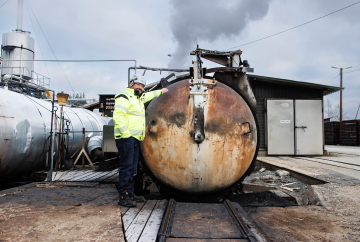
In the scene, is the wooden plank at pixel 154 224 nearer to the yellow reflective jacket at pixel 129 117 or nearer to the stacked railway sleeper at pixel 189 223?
the stacked railway sleeper at pixel 189 223

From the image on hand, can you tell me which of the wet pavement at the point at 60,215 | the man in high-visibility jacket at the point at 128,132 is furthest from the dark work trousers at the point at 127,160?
the wet pavement at the point at 60,215

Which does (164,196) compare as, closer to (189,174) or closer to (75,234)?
(189,174)

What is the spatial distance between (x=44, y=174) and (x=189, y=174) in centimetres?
533

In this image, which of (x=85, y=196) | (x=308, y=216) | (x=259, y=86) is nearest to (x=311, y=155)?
(x=259, y=86)

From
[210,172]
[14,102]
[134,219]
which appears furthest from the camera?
[14,102]

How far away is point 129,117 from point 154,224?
57.1 inches

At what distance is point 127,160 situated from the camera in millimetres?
3297

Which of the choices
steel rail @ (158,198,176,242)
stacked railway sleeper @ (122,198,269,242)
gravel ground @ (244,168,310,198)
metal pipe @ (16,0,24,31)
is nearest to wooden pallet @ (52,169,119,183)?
stacked railway sleeper @ (122,198,269,242)

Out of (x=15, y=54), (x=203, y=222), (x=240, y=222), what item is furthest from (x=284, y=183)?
(x=15, y=54)

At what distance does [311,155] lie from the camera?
33.0ft

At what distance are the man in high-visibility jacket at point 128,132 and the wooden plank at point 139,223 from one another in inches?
9.3

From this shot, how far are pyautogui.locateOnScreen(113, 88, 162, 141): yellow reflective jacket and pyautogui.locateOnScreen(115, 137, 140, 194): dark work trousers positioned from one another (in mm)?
93

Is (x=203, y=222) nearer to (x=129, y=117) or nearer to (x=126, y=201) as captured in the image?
(x=126, y=201)

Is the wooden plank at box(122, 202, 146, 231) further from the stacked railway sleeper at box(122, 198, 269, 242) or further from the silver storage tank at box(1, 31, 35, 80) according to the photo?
the silver storage tank at box(1, 31, 35, 80)
